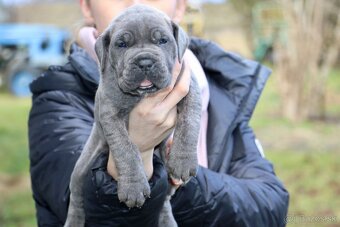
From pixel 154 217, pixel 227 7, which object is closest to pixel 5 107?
pixel 154 217

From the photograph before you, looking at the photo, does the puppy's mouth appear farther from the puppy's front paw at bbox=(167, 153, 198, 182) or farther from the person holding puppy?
the puppy's front paw at bbox=(167, 153, 198, 182)

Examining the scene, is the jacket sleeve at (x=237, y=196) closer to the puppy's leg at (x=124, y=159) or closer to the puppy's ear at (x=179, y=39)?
the puppy's leg at (x=124, y=159)

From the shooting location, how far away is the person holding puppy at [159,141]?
2.08 m

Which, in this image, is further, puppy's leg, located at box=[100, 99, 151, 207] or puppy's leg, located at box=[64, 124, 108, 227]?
puppy's leg, located at box=[64, 124, 108, 227]

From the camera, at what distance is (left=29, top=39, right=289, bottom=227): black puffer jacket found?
2113 millimetres

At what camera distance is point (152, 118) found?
2.07 m

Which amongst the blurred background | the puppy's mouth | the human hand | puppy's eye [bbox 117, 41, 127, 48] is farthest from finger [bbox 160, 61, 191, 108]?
the blurred background

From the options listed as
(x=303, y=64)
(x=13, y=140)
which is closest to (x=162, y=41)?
(x=13, y=140)

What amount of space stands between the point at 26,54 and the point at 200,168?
63.1 feet

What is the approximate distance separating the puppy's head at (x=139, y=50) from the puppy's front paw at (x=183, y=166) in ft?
0.78

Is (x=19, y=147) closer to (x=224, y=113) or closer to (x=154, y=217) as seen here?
(x=224, y=113)

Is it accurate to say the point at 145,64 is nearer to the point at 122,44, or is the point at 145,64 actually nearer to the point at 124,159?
the point at 122,44

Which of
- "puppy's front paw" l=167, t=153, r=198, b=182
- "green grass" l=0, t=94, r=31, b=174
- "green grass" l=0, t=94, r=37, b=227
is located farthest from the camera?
"green grass" l=0, t=94, r=31, b=174

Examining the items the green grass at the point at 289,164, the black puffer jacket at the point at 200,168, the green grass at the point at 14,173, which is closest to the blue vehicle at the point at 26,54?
the green grass at the point at 14,173
